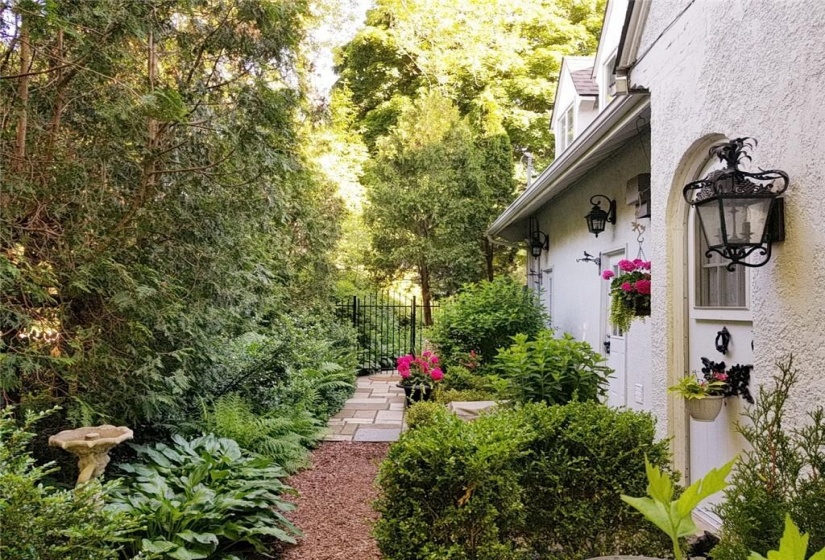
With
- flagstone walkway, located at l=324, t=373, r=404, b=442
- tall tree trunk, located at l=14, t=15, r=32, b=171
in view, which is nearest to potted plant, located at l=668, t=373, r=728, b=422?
flagstone walkway, located at l=324, t=373, r=404, b=442

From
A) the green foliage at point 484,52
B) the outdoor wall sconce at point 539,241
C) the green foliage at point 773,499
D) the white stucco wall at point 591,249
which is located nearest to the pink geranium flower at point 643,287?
the white stucco wall at point 591,249

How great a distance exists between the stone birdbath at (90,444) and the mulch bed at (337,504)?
4.23ft

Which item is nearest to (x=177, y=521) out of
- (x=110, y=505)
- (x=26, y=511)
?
(x=110, y=505)

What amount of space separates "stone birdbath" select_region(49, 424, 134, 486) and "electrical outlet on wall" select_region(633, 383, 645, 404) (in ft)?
14.8

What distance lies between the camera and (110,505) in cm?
325

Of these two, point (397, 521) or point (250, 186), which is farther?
point (250, 186)

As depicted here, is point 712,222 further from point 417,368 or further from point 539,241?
point 539,241

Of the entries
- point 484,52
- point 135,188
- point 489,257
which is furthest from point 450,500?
point 484,52

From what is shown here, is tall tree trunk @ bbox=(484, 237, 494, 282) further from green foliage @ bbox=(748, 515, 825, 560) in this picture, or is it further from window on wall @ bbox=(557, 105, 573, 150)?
green foliage @ bbox=(748, 515, 825, 560)

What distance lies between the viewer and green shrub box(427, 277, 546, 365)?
866 cm

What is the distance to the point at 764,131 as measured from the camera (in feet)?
9.09

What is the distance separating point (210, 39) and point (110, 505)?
3.56 meters

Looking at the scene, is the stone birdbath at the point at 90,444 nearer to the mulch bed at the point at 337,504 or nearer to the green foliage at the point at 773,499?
the mulch bed at the point at 337,504

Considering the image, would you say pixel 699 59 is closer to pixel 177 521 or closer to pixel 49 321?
pixel 177 521
